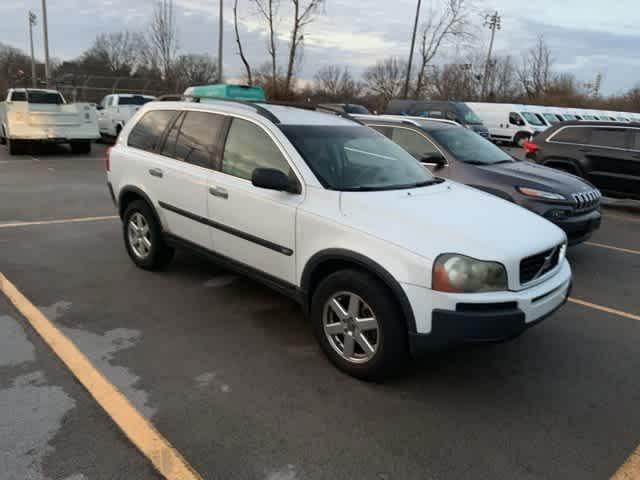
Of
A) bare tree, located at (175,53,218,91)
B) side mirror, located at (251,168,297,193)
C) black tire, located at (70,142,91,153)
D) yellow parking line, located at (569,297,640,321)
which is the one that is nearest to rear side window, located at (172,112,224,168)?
side mirror, located at (251,168,297,193)

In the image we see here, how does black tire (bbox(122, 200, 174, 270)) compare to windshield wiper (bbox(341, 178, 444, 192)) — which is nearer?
windshield wiper (bbox(341, 178, 444, 192))

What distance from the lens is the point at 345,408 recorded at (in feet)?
10.2

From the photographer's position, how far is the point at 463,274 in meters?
2.99

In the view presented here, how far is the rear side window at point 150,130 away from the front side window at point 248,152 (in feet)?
3.48

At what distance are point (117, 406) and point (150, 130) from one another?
3050 mm

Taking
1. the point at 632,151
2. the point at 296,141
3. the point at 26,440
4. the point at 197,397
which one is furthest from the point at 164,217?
the point at 632,151

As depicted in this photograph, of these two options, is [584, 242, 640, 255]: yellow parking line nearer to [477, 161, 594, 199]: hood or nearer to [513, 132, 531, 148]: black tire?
[477, 161, 594, 199]: hood

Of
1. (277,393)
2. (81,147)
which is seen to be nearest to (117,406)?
(277,393)

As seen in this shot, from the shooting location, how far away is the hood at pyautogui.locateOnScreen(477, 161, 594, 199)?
6.24 meters

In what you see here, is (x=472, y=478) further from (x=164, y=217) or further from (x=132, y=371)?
(x=164, y=217)

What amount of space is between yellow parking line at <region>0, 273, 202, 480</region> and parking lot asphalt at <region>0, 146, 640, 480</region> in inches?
1.8

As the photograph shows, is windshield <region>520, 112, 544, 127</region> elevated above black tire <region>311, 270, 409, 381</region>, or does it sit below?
above

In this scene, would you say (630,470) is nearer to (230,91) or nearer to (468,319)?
(468,319)

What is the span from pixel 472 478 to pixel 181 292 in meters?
3.17
